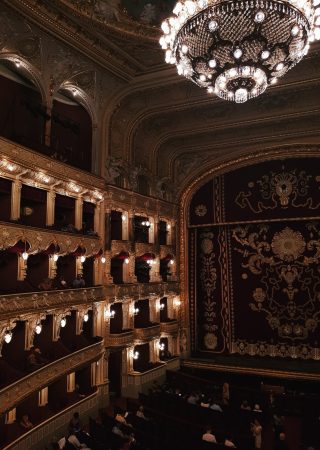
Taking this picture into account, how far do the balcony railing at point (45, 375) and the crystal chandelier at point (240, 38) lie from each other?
7824 mm

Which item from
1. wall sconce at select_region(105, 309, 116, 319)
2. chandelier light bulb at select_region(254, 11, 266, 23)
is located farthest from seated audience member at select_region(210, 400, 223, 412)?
chandelier light bulb at select_region(254, 11, 266, 23)

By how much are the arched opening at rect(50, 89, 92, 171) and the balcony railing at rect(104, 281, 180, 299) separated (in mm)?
4627

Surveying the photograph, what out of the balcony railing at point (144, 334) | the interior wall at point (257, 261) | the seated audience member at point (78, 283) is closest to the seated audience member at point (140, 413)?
the balcony railing at point (144, 334)

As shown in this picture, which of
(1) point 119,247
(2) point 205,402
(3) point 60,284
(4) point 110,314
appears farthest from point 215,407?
(1) point 119,247

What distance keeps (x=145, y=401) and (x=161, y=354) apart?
4.46m

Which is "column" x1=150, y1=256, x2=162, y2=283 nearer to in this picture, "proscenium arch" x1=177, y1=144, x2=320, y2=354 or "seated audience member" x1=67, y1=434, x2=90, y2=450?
"proscenium arch" x1=177, y1=144, x2=320, y2=354

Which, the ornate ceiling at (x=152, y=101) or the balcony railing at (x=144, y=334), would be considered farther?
the balcony railing at (x=144, y=334)

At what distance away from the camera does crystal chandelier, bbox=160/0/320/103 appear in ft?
20.7

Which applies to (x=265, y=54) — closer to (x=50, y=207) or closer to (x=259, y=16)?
(x=259, y=16)

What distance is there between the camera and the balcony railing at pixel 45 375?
903cm

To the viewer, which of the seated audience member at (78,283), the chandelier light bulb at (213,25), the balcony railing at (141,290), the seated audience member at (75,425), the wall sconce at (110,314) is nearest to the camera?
the chandelier light bulb at (213,25)

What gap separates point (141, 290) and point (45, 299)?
5598mm

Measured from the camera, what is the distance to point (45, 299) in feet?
37.7

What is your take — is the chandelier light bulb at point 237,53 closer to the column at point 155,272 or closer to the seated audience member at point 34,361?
the seated audience member at point 34,361
